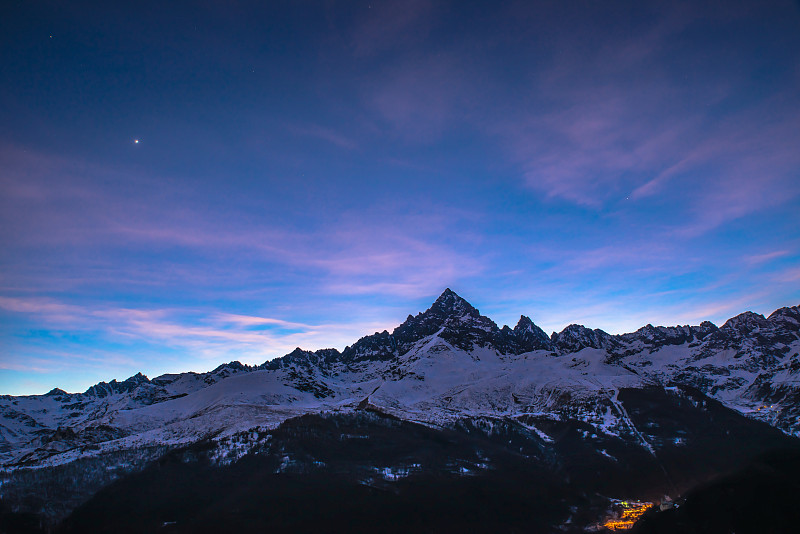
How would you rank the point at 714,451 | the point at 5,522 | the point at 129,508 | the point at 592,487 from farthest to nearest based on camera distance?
the point at 714,451 → the point at 592,487 → the point at 129,508 → the point at 5,522

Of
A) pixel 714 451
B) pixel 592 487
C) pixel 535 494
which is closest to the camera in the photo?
pixel 535 494

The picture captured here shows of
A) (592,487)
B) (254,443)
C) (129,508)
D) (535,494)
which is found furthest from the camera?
(254,443)

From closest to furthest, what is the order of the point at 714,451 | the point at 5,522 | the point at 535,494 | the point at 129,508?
the point at 5,522 → the point at 129,508 → the point at 535,494 → the point at 714,451

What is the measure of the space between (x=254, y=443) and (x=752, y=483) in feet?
566

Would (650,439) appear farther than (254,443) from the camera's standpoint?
Yes

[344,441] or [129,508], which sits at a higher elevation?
[344,441]

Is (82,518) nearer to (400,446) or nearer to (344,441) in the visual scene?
(344,441)

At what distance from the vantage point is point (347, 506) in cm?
11894

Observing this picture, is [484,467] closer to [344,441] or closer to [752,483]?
[344,441]

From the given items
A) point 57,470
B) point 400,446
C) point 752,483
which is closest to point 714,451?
point 752,483

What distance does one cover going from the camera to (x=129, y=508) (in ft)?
385

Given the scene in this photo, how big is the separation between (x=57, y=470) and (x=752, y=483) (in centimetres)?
23512

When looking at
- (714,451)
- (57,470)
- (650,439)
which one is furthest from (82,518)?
(714,451)

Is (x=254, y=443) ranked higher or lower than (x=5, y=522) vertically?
higher
